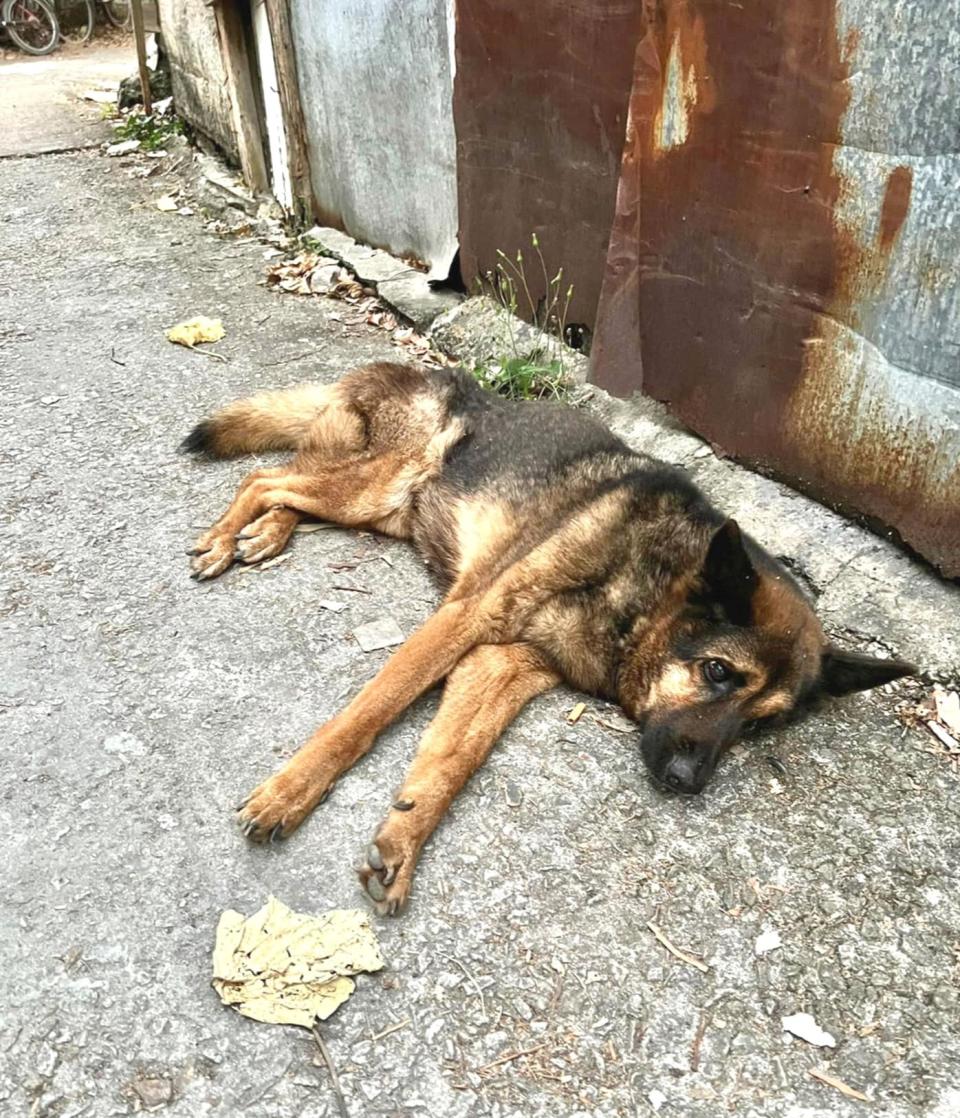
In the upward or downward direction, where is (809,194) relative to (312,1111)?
upward

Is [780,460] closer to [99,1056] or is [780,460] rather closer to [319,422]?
[319,422]

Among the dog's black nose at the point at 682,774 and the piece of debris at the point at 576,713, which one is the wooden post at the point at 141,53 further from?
the dog's black nose at the point at 682,774

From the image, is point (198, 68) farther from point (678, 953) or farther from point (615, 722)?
point (678, 953)

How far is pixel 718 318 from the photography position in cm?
445

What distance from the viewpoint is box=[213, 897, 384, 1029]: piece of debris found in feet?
7.98

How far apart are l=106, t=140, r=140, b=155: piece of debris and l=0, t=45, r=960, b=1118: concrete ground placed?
693 centimetres

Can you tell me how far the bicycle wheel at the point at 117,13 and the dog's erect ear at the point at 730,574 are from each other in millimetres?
20184

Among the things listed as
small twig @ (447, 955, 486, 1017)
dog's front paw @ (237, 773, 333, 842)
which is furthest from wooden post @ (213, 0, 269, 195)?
small twig @ (447, 955, 486, 1017)

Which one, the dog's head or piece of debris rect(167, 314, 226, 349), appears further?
piece of debris rect(167, 314, 226, 349)

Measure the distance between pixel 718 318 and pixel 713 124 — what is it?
0.84m

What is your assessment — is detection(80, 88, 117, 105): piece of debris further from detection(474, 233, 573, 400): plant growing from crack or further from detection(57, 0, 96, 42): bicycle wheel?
detection(474, 233, 573, 400): plant growing from crack

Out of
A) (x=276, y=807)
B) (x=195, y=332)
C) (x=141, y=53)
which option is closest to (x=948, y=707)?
(x=276, y=807)

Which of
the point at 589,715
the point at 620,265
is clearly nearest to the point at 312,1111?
the point at 589,715

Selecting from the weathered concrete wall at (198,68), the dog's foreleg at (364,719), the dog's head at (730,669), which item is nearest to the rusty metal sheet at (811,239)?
the dog's head at (730,669)
